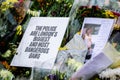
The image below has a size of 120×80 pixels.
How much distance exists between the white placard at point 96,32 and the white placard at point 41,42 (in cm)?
18

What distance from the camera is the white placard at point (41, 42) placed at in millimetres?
2578

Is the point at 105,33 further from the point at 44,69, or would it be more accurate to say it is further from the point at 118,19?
the point at 44,69

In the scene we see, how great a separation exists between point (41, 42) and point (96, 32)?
415 mm

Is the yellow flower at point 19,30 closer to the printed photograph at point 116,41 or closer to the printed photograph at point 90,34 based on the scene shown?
the printed photograph at point 90,34

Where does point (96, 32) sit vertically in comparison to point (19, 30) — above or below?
above

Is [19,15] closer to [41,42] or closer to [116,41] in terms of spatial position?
[41,42]

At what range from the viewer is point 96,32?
99.4 inches

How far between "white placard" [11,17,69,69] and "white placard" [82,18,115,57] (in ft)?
0.58

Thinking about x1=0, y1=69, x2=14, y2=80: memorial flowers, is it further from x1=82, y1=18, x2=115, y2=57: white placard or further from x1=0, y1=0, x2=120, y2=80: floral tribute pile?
x1=82, y1=18, x2=115, y2=57: white placard

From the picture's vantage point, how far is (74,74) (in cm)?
230

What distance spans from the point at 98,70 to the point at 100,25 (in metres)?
0.38

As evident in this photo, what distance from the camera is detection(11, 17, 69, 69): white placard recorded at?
8.46 feet

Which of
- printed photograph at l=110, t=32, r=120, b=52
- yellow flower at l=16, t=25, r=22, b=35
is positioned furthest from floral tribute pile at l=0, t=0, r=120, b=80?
printed photograph at l=110, t=32, r=120, b=52

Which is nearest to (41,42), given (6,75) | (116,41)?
(6,75)
